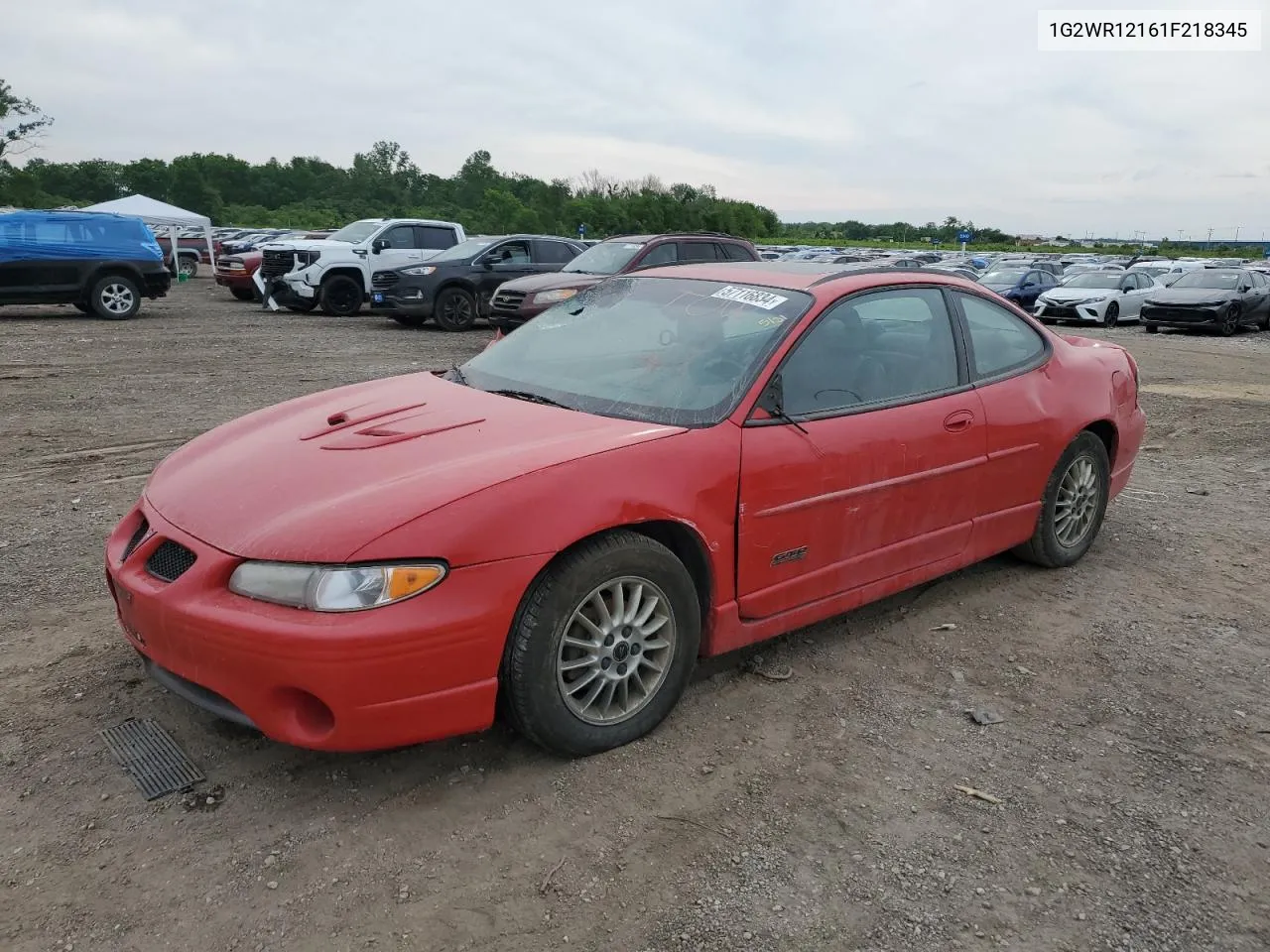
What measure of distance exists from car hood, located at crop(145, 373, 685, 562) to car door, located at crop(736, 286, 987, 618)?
1.56 ft

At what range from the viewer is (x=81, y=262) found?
51.9 feet

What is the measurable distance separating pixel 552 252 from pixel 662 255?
3.68 metres

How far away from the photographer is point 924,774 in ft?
9.90

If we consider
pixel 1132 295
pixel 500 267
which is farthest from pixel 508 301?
pixel 1132 295

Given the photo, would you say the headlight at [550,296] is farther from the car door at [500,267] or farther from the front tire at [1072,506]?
the front tire at [1072,506]

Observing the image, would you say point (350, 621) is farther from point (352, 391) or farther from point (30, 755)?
point (352, 391)

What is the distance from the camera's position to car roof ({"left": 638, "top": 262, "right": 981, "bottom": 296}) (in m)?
3.87

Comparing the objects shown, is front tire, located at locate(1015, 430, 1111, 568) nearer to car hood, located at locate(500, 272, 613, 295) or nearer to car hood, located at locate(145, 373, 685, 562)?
car hood, located at locate(145, 373, 685, 562)

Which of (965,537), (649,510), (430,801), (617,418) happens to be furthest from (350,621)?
(965,537)

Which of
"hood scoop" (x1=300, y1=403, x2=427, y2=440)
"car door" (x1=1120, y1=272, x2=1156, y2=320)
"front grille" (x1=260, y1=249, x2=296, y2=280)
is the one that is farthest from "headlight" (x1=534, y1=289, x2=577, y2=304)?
"car door" (x1=1120, y1=272, x2=1156, y2=320)

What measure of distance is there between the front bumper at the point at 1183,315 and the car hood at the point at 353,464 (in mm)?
20365

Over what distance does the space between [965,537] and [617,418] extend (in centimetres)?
178

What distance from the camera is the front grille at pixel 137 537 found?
3.12m

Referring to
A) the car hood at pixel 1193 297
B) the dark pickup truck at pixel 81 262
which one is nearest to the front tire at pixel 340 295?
the dark pickup truck at pixel 81 262
